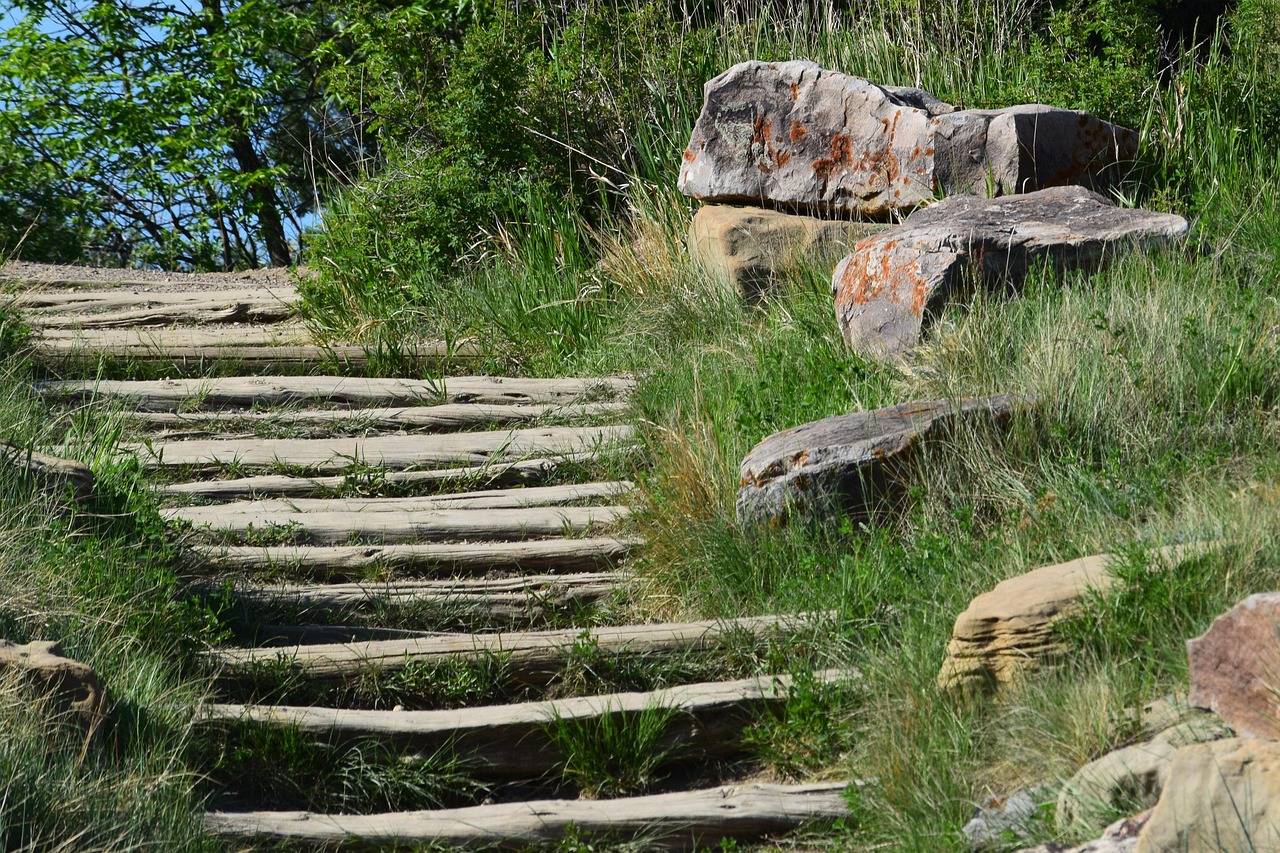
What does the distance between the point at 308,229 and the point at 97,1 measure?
8.41 m

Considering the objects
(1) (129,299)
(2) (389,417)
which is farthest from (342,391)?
(1) (129,299)

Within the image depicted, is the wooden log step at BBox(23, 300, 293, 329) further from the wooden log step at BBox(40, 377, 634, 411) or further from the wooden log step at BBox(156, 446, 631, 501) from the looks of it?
the wooden log step at BBox(156, 446, 631, 501)

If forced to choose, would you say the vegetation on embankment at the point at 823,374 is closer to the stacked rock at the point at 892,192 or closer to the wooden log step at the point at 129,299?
the stacked rock at the point at 892,192

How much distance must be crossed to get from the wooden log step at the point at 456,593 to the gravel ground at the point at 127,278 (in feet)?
15.6

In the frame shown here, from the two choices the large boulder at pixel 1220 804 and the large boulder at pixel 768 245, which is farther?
the large boulder at pixel 768 245

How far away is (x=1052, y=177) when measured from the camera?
665 centimetres

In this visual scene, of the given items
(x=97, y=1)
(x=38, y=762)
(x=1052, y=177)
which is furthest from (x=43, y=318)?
(x=97, y=1)

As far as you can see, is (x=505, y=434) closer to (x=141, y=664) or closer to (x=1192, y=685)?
(x=141, y=664)

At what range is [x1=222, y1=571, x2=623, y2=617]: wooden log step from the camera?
4.66 m

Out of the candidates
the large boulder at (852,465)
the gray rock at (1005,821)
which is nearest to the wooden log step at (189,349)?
the large boulder at (852,465)

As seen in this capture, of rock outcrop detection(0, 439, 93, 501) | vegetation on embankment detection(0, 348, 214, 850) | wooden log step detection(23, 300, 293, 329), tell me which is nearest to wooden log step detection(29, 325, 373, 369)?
wooden log step detection(23, 300, 293, 329)

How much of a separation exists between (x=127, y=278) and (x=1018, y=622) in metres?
8.00

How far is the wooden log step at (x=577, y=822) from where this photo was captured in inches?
136

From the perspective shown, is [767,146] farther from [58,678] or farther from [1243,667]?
[58,678]
